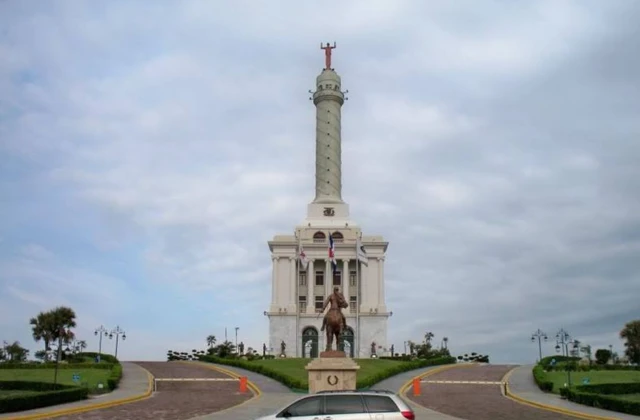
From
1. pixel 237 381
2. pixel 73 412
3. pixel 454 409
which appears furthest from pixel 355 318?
pixel 73 412

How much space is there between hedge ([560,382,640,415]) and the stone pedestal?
1188 cm

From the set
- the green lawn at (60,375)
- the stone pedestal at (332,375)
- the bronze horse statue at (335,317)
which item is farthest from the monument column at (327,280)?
→ the stone pedestal at (332,375)

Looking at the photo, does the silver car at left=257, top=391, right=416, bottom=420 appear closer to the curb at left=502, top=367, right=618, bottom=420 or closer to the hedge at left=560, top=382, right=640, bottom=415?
the curb at left=502, top=367, right=618, bottom=420

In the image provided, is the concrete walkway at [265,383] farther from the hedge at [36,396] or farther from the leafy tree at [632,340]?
the leafy tree at [632,340]

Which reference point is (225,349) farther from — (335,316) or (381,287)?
(335,316)

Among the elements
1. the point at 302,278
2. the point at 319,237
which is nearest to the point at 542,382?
the point at 319,237

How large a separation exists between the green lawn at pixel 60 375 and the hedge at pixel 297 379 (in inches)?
436

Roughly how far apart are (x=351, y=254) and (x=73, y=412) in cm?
6082

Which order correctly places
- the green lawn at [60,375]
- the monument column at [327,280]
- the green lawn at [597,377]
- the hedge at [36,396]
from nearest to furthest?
the hedge at [36,396]
the green lawn at [60,375]
the green lawn at [597,377]
the monument column at [327,280]

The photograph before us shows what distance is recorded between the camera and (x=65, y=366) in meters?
55.2

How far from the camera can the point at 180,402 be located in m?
35.8

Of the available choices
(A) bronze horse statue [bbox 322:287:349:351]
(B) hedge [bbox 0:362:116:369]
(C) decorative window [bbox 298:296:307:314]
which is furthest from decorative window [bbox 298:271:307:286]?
(A) bronze horse statue [bbox 322:287:349:351]

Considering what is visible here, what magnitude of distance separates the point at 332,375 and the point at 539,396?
44.0ft

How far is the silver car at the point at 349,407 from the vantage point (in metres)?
20.0
